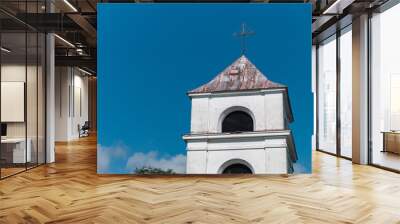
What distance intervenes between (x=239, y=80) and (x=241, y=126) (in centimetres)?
80

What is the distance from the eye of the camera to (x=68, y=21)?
9.24 metres

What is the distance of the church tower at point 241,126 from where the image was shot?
258 inches

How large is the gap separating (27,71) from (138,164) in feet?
9.52

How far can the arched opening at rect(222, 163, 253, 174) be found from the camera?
6699mm

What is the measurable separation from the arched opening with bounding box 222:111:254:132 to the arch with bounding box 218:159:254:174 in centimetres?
56

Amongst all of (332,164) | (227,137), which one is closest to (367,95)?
(332,164)

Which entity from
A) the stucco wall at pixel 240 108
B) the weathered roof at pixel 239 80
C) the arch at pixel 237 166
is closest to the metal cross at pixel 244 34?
the weathered roof at pixel 239 80

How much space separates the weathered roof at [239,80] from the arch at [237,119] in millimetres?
375

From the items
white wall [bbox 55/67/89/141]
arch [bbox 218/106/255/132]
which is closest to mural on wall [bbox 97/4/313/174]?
arch [bbox 218/106/255/132]

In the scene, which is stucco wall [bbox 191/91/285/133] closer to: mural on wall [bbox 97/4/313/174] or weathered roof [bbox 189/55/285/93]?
mural on wall [bbox 97/4/313/174]

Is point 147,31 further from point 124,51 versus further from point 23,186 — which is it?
point 23,186

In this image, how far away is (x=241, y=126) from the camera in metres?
6.60

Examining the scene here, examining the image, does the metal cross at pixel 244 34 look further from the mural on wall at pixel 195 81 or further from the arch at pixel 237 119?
the arch at pixel 237 119

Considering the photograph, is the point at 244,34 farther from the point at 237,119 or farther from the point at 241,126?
the point at 241,126
